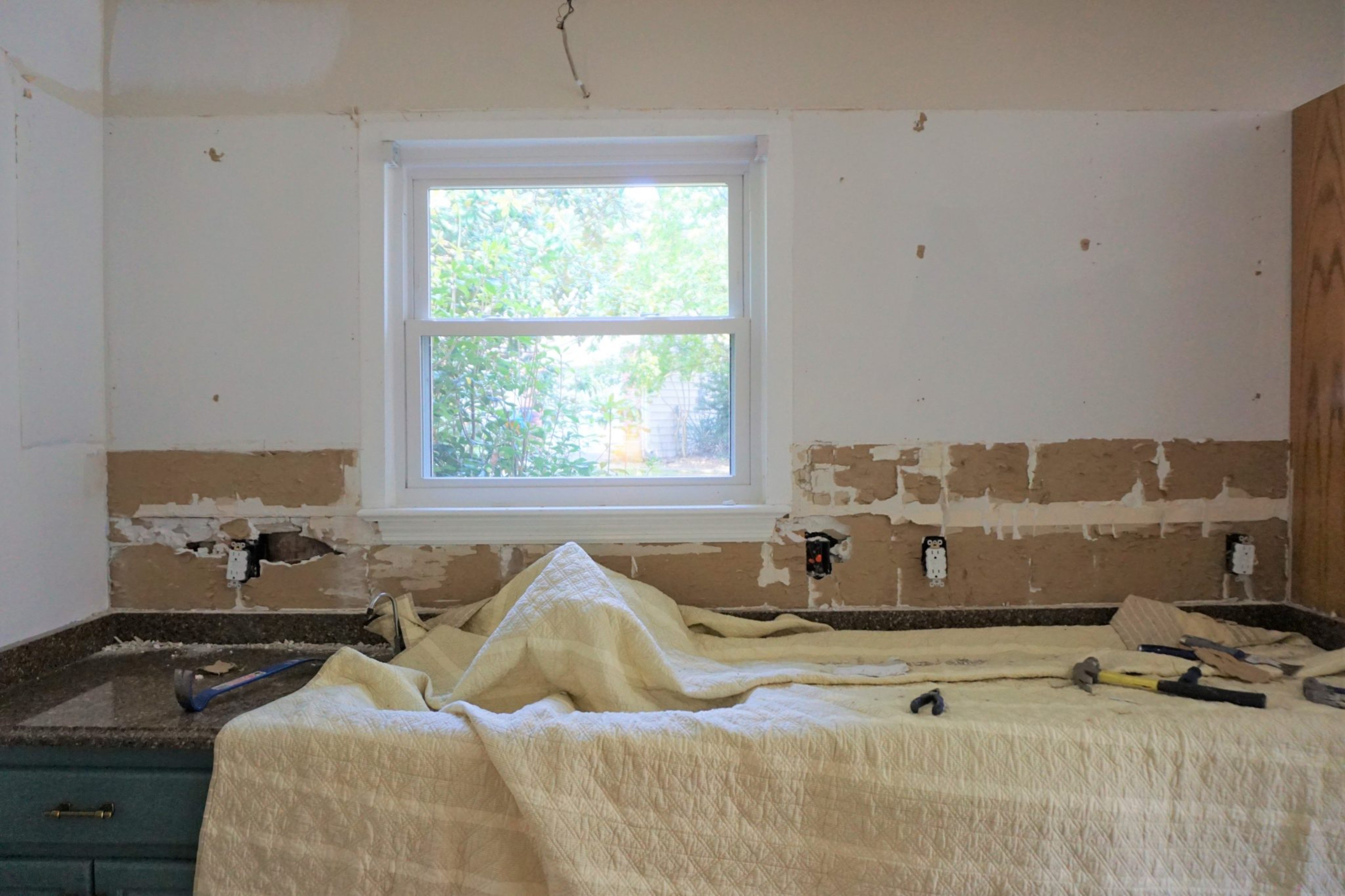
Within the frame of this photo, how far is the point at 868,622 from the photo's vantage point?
204cm

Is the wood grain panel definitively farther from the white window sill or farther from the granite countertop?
the granite countertop

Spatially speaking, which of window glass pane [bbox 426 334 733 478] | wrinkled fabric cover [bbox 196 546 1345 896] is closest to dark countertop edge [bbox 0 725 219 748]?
wrinkled fabric cover [bbox 196 546 1345 896]

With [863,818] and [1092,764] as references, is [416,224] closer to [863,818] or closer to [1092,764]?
[863,818]

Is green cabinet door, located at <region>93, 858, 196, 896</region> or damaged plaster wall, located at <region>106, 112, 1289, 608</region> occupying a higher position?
damaged plaster wall, located at <region>106, 112, 1289, 608</region>

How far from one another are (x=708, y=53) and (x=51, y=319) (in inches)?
76.6

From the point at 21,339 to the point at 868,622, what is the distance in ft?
7.84

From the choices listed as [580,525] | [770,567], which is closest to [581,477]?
[580,525]

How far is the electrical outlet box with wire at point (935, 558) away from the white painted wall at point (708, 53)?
4.14 feet

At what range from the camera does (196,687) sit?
1.64m

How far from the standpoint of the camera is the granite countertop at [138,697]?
145cm

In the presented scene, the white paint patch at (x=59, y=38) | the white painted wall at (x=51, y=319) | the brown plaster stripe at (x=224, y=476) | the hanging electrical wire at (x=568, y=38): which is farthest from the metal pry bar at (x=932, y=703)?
the white paint patch at (x=59, y=38)

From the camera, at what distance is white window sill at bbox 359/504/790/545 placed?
202 centimetres

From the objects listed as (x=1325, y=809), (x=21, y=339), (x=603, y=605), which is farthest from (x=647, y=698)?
(x=21, y=339)

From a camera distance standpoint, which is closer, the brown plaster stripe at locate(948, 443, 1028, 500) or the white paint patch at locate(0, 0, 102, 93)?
the white paint patch at locate(0, 0, 102, 93)
